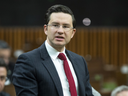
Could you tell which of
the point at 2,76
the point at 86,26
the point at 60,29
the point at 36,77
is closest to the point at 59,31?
the point at 60,29

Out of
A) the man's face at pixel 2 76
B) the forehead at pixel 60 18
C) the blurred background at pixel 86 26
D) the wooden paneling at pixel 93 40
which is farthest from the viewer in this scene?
the wooden paneling at pixel 93 40

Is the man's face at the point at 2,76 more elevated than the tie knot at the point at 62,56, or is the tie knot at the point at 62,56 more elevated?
the tie knot at the point at 62,56

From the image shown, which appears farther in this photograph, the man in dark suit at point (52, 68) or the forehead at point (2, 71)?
the forehead at point (2, 71)

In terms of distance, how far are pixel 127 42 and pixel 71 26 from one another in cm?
547

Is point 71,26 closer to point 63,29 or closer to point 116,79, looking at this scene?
point 63,29

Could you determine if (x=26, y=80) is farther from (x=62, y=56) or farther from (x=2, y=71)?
(x=2, y=71)

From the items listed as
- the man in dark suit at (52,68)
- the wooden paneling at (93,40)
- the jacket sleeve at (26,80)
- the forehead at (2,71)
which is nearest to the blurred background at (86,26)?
the wooden paneling at (93,40)

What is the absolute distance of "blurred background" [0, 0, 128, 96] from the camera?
610 centimetres

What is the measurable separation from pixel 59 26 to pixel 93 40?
5.43 metres

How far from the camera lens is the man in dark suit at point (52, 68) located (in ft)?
4.26

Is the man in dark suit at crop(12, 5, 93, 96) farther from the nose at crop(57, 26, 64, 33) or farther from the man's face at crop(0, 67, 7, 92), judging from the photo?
the man's face at crop(0, 67, 7, 92)

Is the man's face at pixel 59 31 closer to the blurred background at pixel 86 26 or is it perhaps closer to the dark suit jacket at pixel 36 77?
the dark suit jacket at pixel 36 77

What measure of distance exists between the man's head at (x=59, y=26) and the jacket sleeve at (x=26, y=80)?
0.18 m

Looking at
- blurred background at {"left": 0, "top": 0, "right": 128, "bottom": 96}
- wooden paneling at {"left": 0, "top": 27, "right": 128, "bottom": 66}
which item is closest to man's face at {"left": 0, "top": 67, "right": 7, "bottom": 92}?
blurred background at {"left": 0, "top": 0, "right": 128, "bottom": 96}
